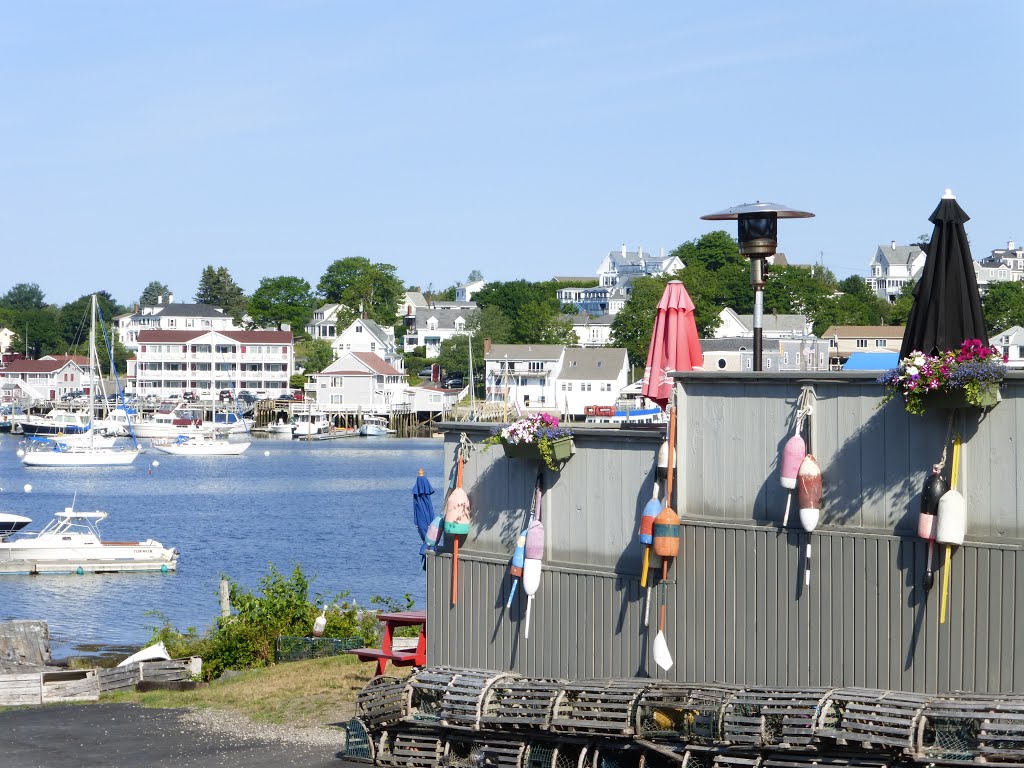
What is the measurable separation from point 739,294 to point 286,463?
240 feet

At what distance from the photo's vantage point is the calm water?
4472cm

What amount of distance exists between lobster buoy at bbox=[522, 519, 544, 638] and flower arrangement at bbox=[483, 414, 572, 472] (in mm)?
656

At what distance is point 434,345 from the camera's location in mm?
188000

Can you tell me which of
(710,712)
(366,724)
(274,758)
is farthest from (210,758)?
(710,712)

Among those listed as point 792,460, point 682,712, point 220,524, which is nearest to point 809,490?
point 792,460

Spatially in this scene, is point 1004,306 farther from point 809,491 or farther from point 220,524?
point 809,491

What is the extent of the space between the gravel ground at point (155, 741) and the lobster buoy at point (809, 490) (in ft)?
17.5

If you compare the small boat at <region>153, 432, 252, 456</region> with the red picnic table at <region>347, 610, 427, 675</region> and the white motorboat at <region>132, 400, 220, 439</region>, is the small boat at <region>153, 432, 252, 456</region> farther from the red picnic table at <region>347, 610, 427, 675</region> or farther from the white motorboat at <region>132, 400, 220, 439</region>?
the red picnic table at <region>347, 610, 427, 675</region>

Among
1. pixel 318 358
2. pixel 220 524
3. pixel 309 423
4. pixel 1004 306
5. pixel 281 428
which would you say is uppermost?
pixel 1004 306

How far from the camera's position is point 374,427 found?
156000mm

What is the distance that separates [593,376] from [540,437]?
126m

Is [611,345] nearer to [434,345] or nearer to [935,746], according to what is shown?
[434,345]

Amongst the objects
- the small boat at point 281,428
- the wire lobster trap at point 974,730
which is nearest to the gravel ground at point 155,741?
the wire lobster trap at point 974,730

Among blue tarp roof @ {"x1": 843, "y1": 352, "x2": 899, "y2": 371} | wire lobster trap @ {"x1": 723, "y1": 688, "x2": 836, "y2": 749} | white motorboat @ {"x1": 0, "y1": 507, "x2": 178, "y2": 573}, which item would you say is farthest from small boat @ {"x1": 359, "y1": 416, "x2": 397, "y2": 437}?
wire lobster trap @ {"x1": 723, "y1": 688, "x2": 836, "y2": 749}
